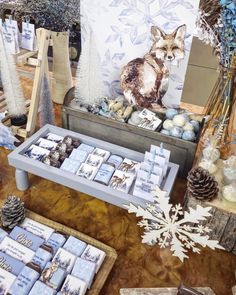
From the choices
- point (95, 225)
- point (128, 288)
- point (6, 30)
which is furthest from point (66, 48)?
point (128, 288)

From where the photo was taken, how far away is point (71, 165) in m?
0.84

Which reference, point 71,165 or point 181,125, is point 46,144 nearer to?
point 71,165

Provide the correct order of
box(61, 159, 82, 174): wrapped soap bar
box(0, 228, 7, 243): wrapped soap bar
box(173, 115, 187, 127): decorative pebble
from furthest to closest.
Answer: box(173, 115, 187, 127): decorative pebble → box(61, 159, 82, 174): wrapped soap bar → box(0, 228, 7, 243): wrapped soap bar

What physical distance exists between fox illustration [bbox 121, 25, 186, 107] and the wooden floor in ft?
1.09

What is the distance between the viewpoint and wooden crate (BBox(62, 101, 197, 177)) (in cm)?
91

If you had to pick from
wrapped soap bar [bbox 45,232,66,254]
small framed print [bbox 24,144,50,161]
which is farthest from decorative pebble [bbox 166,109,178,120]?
wrapped soap bar [bbox 45,232,66,254]

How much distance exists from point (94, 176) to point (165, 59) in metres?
0.50

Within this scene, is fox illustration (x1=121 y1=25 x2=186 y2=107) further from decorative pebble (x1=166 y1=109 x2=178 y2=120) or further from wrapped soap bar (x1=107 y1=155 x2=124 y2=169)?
wrapped soap bar (x1=107 y1=155 x2=124 y2=169)

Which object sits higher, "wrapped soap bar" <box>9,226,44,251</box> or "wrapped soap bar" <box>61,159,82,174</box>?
"wrapped soap bar" <box>61,159,82,174</box>

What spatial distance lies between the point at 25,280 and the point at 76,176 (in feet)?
0.95

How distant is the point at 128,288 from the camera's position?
66cm

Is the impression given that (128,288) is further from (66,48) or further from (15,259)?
(66,48)

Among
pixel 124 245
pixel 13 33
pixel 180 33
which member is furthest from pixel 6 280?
pixel 180 33

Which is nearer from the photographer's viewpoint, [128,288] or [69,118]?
[128,288]
